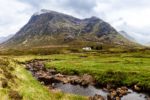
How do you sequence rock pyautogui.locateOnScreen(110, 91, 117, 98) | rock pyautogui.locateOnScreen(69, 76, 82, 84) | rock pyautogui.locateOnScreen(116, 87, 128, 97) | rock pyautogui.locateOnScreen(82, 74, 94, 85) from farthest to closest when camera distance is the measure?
rock pyautogui.locateOnScreen(69, 76, 82, 84), rock pyautogui.locateOnScreen(82, 74, 94, 85), rock pyautogui.locateOnScreen(116, 87, 128, 97), rock pyautogui.locateOnScreen(110, 91, 117, 98)

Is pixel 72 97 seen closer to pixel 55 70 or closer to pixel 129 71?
pixel 129 71

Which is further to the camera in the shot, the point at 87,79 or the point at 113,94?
the point at 87,79

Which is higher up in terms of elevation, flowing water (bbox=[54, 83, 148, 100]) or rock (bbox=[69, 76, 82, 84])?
rock (bbox=[69, 76, 82, 84])

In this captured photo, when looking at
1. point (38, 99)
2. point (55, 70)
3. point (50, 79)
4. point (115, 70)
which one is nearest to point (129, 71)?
point (115, 70)

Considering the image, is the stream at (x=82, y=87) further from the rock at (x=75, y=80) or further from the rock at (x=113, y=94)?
the rock at (x=113, y=94)

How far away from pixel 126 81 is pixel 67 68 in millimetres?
32548

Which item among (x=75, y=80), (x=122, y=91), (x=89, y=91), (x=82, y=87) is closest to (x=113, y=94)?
(x=122, y=91)

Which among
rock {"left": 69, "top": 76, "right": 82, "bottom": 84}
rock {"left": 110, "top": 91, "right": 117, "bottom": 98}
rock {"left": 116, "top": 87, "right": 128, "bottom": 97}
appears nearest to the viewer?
rock {"left": 110, "top": 91, "right": 117, "bottom": 98}

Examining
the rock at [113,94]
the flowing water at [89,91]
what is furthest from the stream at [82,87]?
the rock at [113,94]

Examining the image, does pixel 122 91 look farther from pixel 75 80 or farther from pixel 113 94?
pixel 75 80

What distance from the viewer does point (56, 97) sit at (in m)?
43.4

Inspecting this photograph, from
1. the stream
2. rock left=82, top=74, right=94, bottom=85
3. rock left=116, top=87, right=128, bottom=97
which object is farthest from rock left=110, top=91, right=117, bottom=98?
rock left=82, top=74, right=94, bottom=85

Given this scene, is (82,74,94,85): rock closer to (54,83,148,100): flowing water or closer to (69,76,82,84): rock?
(69,76,82,84): rock

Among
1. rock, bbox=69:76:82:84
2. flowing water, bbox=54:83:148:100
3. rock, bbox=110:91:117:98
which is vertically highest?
rock, bbox=69:76:82:84
